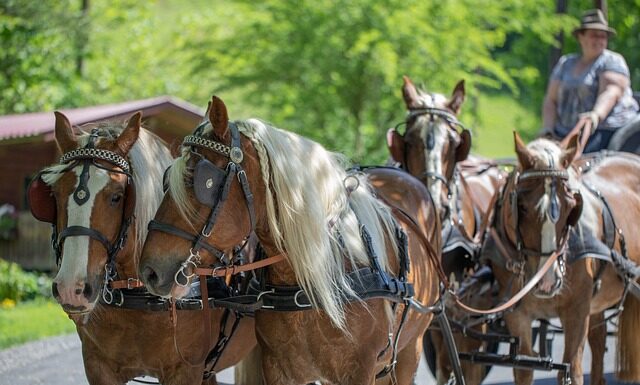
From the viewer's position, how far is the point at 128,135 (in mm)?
4410

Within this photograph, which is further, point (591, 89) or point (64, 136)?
point (591, 89)

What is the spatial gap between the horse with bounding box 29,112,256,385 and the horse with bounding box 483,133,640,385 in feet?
6.89

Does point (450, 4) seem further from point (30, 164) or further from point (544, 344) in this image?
point (544, 344)

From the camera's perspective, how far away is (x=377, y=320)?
161 inches

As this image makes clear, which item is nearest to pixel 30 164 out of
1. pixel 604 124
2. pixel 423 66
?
pixel 423 66

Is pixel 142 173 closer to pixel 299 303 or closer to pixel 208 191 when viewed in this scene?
pixel 208 191

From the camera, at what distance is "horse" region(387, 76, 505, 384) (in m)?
5.93

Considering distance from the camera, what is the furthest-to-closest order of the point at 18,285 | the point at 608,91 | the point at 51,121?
the point at 51,121 < the point at 18,285 < the point at 608,91

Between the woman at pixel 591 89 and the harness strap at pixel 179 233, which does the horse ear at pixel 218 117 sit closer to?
the harness strap at pixel 179 233

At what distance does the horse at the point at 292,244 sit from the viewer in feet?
11.9

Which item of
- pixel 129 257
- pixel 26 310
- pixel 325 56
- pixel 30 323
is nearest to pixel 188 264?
pixel 129 257

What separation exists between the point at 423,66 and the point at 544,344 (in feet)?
41.3

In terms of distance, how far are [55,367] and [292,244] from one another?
489cm

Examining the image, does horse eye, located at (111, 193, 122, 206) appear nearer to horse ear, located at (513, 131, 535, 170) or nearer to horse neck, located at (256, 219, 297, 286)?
horse neck, located at (256, 219, 297, 286)
